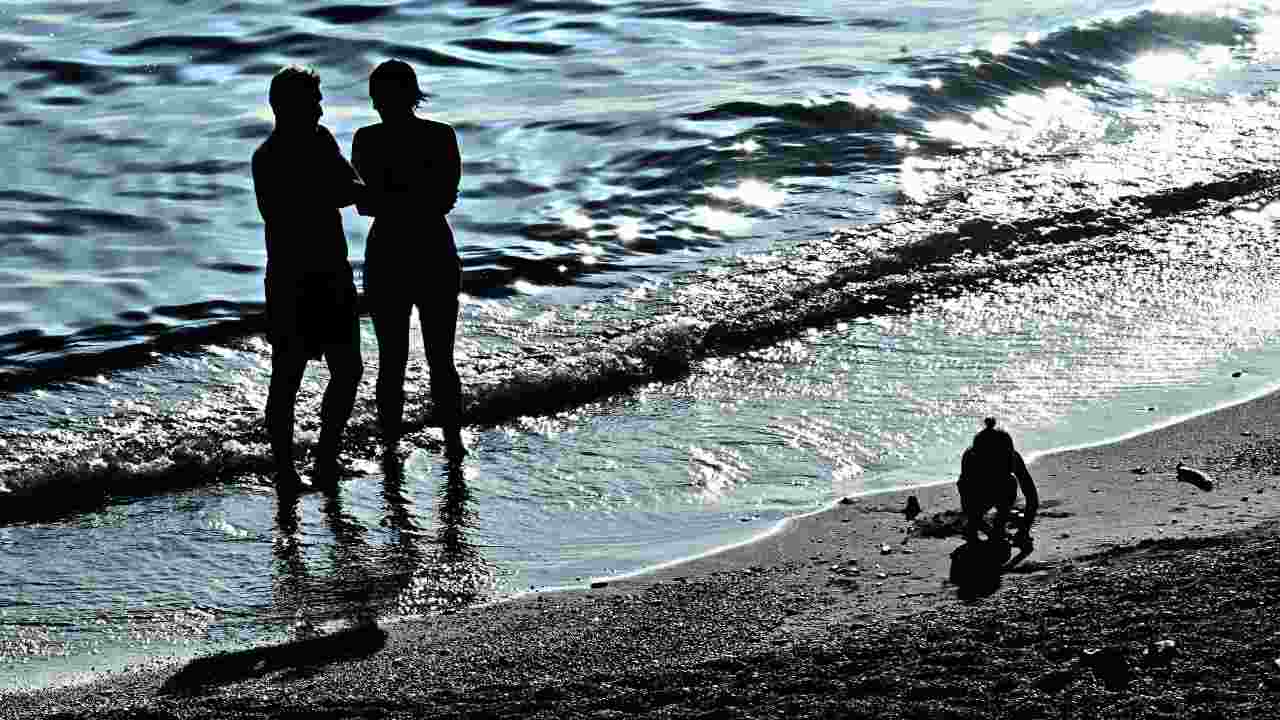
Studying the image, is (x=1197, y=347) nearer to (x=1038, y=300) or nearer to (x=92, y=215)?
(x=1038, y=300)

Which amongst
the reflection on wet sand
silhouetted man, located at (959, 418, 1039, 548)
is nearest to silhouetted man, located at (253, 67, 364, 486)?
the reflection on wet sand

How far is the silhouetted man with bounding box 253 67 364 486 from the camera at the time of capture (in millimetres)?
6785

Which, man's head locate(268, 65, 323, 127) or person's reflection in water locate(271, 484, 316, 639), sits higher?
man's head locate(268, 65, 323, 127)

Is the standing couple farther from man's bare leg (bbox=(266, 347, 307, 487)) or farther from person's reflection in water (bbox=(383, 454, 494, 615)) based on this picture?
person's reflection in water (bbox=(383, 454, 494, 615))

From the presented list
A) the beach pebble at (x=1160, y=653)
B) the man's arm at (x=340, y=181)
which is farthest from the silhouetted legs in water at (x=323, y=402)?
the beach pebble at (x=1160, y=653)

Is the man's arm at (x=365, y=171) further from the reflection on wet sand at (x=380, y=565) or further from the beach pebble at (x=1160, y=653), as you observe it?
the beach pebble at (x=1160, y=653)

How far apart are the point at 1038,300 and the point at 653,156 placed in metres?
5.02

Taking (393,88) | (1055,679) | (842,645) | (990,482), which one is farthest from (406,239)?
(1055,679)

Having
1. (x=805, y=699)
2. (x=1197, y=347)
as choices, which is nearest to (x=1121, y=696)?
(x=805, y=699)

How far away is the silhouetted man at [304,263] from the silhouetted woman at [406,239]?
11.0 inches

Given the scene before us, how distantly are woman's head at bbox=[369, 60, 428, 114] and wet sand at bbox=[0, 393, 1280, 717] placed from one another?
237cm

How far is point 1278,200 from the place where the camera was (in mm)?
11867

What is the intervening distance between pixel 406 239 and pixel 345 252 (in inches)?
13.1

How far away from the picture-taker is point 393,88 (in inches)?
283
